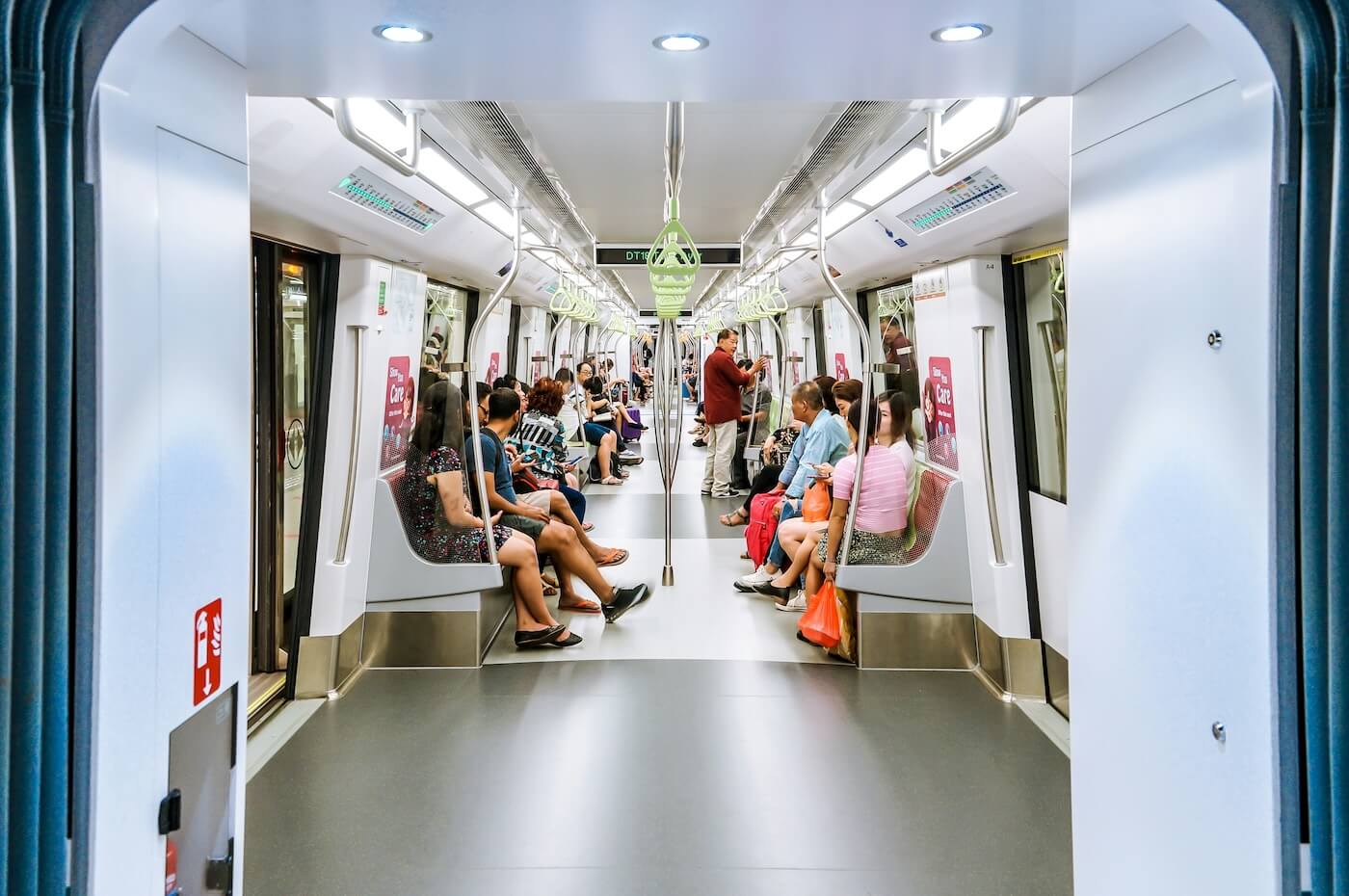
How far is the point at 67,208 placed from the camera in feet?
3.92

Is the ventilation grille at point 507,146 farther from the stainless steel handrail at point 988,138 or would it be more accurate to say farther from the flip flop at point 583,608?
the flip flop at point 583,608

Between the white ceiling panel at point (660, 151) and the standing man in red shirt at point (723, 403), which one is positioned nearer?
the white ceiling panel at point (660, 151)

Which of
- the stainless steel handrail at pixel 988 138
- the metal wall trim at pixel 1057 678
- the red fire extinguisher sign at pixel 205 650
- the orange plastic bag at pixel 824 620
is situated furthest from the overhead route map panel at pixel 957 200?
the red fire extinguisher sign at pixel 205 650

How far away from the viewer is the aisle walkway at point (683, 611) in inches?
200

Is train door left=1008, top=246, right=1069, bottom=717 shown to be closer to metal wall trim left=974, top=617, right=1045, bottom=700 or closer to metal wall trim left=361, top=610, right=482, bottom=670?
metal wall trim left=974, top=617, right=1045, bottom=700

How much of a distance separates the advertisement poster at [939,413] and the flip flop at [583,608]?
241 cm

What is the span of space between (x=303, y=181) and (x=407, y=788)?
227cm

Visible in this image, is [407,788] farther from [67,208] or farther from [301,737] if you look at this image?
[67,208]

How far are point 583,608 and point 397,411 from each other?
1934mm

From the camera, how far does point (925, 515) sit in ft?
16.2

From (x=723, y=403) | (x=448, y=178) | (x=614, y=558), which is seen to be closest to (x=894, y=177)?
(x=448, y=178)

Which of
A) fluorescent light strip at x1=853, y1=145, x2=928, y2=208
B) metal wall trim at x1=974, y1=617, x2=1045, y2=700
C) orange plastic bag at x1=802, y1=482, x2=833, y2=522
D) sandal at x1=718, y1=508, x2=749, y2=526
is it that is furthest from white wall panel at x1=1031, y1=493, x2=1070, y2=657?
sandal at x1=718, y1=508, x2=749, y2=526

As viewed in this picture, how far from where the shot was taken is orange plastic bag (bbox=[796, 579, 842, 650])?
16.0ft

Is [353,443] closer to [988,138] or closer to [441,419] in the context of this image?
[441,419]
